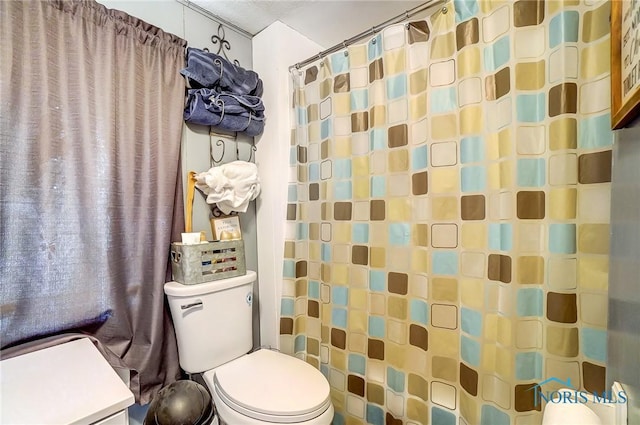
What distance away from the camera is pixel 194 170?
53.2 inches

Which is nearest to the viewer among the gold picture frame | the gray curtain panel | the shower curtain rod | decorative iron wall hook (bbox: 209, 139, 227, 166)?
the gold picture frame

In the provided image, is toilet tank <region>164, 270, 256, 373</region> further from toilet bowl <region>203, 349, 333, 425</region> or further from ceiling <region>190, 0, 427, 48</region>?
ceiling <region>190, 0, 427, 48</region>

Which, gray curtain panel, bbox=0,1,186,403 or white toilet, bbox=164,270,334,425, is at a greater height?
gray curtain panel, bbox=0,1,186,403

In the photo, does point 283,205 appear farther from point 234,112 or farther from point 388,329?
point 388,329

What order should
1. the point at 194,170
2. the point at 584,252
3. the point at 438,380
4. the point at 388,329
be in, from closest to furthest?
the point at 584,252, the point at 438,380, the point at 388,329, the point at 194,170

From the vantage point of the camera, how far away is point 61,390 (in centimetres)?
72

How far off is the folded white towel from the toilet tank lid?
1.12 ft

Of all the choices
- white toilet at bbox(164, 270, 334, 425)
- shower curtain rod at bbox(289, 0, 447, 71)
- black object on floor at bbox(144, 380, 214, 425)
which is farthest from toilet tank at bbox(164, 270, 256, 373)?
shower curtain rod at bbox(289, 0, 447, 71)

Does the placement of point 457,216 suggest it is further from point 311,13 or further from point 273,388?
point 311,13

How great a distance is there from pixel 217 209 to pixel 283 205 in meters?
0.34

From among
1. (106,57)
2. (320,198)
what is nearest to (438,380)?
(320,198)

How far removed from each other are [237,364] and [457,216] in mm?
1070

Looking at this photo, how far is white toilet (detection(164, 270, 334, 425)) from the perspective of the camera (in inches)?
37.4

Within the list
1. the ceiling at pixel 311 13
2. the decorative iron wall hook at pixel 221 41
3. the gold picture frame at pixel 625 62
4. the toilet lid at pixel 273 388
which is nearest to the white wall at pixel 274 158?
the ceiling at pixel 311 13
